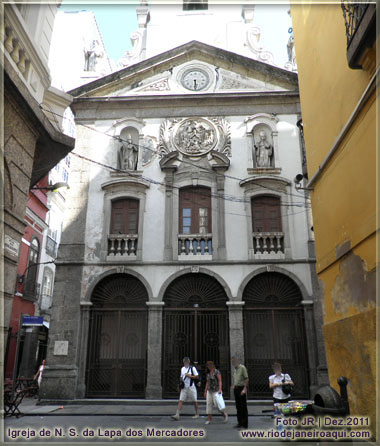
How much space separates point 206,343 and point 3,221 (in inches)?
355

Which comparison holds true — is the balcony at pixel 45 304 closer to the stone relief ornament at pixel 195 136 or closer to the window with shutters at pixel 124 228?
the window with shutters at pixel 124 228

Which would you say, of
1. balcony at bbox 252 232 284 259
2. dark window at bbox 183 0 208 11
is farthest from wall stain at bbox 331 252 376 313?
dark window at bbox 183 0 208 11

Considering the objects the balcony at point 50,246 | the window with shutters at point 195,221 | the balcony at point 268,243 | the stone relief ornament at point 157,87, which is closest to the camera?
the balcony at point 268,243

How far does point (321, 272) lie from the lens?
27.7 feet

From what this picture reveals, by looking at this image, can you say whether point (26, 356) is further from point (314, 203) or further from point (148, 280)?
point (314, 203)

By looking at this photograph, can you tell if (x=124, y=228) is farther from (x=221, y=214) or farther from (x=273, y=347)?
(x=273, y=347)

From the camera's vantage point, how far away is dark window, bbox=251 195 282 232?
14.8 m

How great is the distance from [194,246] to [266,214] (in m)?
2.99

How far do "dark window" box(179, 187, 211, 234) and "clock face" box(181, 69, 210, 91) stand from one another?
15.0 ft

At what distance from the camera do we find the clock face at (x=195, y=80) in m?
16.7

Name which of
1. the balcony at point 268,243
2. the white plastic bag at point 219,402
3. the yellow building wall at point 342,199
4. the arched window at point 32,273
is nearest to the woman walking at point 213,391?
the white plastic bag at point 219,402

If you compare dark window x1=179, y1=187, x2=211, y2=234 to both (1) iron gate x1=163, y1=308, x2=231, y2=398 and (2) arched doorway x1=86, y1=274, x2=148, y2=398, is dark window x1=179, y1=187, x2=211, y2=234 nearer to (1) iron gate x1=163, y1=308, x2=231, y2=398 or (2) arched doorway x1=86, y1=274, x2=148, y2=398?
(2) arched doorway x1=86, y1=274, x2=148, y2=398

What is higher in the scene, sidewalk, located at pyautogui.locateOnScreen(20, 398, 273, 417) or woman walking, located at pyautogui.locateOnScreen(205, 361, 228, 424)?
woman walking, located at pyautogui.locateOnScreen(205, 361, 228, 424)

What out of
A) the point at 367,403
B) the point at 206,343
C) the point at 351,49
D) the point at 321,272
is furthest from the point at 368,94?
the point at 206,343
